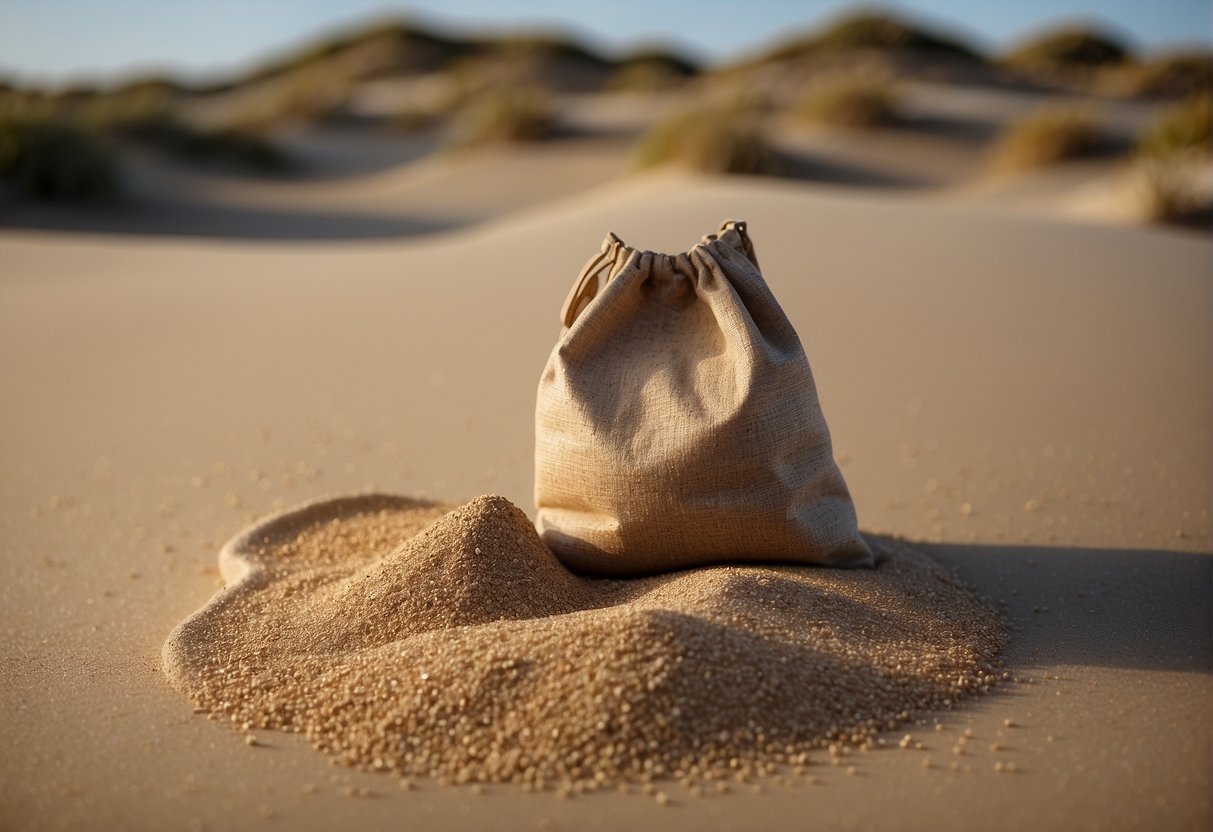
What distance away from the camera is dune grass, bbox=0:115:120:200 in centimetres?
1006

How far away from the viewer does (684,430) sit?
8.57 feet

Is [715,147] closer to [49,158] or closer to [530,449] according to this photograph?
[49,158]

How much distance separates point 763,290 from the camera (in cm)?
273

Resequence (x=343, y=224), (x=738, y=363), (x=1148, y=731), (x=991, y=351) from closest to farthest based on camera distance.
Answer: (x=1148, y=731) < (x=738, y=363) < (x=991, y=351) < (x=343, y=224)

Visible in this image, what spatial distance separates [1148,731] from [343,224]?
9.74 metres

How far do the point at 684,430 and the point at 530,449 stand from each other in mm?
1442

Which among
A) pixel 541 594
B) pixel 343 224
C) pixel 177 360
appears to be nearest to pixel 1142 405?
pixel 541 594

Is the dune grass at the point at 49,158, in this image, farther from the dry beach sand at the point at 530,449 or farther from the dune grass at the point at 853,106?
the dune grass at the point at 853,106

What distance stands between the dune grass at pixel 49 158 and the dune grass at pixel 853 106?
7667 millimetres

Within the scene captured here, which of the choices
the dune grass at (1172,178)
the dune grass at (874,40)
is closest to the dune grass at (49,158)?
the dune grass at (1172,178)

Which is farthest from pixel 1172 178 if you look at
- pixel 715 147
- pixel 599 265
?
pixel 599 265

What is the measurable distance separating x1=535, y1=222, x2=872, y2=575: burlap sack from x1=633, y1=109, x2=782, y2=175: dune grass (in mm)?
7982

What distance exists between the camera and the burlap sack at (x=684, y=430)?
262cm

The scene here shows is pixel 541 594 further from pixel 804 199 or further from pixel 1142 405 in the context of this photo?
pixel 804 199
